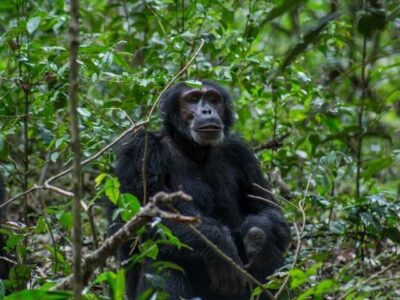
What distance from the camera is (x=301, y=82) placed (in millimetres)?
Result: 8039

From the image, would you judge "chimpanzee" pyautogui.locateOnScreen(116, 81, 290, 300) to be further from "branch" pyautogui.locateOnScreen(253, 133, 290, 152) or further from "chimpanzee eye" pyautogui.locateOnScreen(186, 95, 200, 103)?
"branch" pyautogui.locateOnScreen(253, 133, 290, 152)

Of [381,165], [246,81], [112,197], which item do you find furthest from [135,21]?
[381,165]

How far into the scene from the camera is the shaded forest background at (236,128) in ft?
19.9

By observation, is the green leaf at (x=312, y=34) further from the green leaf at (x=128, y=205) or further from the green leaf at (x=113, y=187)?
the green leaf at (x=113, y=187)

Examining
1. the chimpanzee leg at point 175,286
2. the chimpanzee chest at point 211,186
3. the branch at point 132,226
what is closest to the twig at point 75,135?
the branch at point 132,226

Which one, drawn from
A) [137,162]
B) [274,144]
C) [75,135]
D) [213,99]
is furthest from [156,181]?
[75,135]

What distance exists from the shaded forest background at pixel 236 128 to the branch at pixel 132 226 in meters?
0.48

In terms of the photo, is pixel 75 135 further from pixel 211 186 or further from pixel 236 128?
pixel 236 128

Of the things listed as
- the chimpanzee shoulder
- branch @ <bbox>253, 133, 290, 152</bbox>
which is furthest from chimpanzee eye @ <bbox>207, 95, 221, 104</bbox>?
branch @ <bbox>253, 133, 290, 152</bbox>

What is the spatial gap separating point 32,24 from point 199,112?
1.69m

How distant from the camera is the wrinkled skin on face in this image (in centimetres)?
693

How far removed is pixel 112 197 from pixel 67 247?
11.3 feet

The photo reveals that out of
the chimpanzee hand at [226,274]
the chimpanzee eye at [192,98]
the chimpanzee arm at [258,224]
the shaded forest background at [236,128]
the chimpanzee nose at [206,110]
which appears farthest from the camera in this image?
the chimpanzee eye at [192,98]

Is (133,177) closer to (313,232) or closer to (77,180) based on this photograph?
(313,232)
